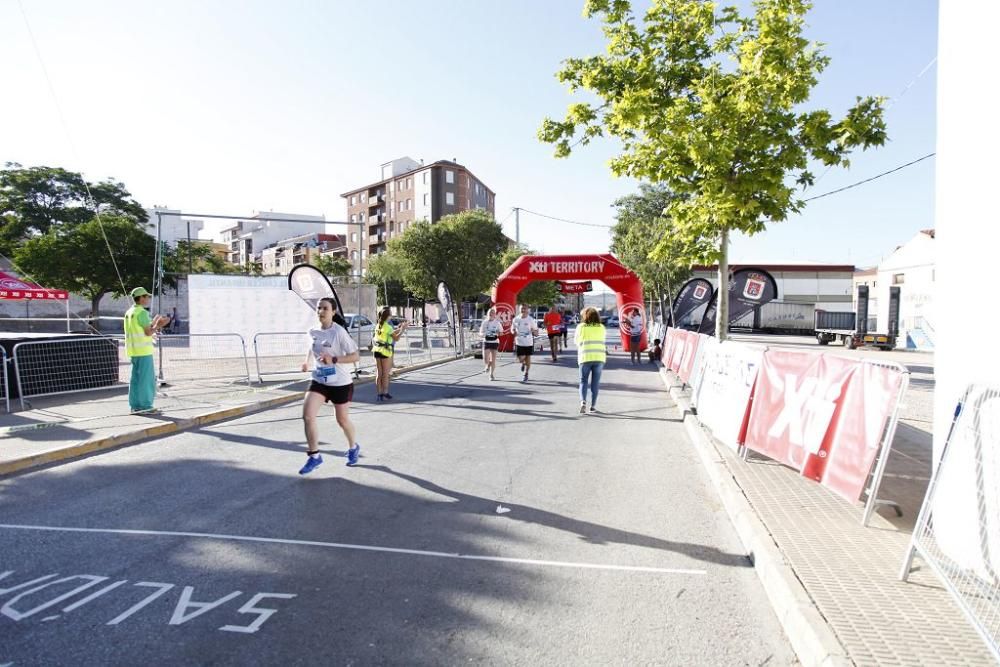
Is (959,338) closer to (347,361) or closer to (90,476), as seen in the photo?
(347,361)

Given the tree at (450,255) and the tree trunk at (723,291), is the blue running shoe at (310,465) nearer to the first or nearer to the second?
the tree trunk at (723,291)

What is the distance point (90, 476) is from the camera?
5.84 meters

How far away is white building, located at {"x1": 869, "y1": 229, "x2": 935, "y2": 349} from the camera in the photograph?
28.6 m

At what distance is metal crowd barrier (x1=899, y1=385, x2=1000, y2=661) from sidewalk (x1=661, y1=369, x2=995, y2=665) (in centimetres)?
11

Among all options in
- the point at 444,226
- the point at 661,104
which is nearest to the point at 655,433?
the point at 661,104

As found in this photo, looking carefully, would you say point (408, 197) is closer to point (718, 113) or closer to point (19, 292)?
point (19, 292)

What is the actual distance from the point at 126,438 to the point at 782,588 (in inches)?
287

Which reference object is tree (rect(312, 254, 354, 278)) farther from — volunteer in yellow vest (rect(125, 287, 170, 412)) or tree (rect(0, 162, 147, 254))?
volunteer in yellow vest (rect(125, 287, 170, 412))

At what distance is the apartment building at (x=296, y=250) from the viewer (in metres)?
79.2

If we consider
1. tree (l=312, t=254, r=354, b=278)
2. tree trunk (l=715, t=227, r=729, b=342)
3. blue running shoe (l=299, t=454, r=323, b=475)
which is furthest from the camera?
tree (l=312, t=254, r=354, b=278)

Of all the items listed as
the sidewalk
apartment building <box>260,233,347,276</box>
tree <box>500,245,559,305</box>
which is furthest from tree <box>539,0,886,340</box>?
apartment building <box>260,233,347,276</box>

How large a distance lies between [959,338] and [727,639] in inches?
87.1

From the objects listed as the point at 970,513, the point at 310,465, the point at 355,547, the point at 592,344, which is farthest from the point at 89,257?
the point at 970,513

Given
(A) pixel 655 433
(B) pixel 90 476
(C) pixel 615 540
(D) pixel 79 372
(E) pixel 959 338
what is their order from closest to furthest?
(E) pixel 959 338 → (C) pixel 615 540 → (B) pixel 90 476 → (A) pixel 655 433 → (D) pixel 79 372
